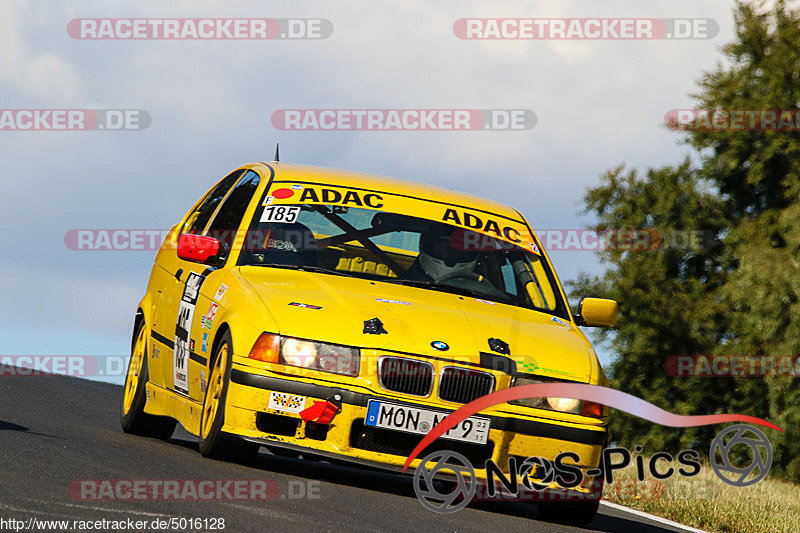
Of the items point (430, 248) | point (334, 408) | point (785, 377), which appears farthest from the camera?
point (785, 377)

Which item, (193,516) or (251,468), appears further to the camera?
(251,468)

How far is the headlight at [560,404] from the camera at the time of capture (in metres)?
7.18

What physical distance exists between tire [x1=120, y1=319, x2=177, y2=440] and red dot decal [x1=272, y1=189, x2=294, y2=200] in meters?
1.79

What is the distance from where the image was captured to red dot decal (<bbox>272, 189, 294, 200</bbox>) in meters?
8.52

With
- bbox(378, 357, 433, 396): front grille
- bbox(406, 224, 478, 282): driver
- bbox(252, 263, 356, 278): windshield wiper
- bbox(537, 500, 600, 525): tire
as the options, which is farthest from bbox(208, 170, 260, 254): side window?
bbox(537, 500, 600, 525): tire

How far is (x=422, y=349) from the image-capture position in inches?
278

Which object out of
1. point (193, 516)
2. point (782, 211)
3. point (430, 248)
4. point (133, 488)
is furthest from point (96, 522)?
point (782, 211)

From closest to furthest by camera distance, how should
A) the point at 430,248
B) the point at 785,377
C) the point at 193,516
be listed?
the point at 193,516 → the point at 430,248 → the point at 785,377

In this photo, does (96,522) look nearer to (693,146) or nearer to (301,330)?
(301,330)

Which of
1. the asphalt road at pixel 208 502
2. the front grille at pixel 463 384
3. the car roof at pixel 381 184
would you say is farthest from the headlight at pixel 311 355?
the car roof at pixel 381 184

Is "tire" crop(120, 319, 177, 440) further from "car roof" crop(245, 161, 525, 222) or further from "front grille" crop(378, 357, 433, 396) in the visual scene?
"front grille" crop(378, 357, 433, 396)

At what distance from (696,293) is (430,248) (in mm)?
26135

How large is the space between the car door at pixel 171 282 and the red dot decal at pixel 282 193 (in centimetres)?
68

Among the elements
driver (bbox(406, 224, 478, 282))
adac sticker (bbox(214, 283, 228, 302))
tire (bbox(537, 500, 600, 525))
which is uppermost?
driver (bbox(406, 224, 478, 282))
